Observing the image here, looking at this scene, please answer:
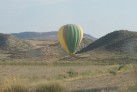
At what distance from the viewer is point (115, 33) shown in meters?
138

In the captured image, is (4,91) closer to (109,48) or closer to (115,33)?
(109,48)

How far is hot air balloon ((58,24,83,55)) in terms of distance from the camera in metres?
54.3

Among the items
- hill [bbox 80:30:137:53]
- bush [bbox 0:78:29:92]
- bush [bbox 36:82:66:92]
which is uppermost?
bush [bbox 0:78:29:92]

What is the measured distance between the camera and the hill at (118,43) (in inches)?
4711

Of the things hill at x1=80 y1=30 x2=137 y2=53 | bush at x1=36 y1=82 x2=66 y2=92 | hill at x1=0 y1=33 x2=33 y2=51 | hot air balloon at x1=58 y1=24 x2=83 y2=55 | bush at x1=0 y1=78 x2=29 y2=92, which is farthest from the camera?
hill at x1=0 y1=33 x2=33 y2=51

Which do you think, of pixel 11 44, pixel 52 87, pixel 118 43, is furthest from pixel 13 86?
pixel 11 44

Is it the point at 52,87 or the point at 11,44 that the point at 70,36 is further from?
the point at 11,44

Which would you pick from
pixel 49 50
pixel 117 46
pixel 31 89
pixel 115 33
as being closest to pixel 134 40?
pixel 117 46

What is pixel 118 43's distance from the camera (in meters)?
126

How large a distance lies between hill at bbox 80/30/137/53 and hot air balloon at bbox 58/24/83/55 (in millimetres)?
60922

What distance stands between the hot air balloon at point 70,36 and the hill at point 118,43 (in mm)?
60922

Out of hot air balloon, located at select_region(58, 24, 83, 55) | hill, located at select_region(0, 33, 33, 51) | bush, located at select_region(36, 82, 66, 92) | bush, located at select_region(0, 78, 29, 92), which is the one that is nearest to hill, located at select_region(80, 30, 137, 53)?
hill, located at select_region(0, 33, 33, 51)

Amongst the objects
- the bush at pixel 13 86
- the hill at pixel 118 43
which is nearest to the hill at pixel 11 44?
the hill at pixel 118 43

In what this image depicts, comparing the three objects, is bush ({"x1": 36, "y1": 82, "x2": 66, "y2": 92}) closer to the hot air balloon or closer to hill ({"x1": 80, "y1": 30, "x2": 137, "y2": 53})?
the hot air balloon
